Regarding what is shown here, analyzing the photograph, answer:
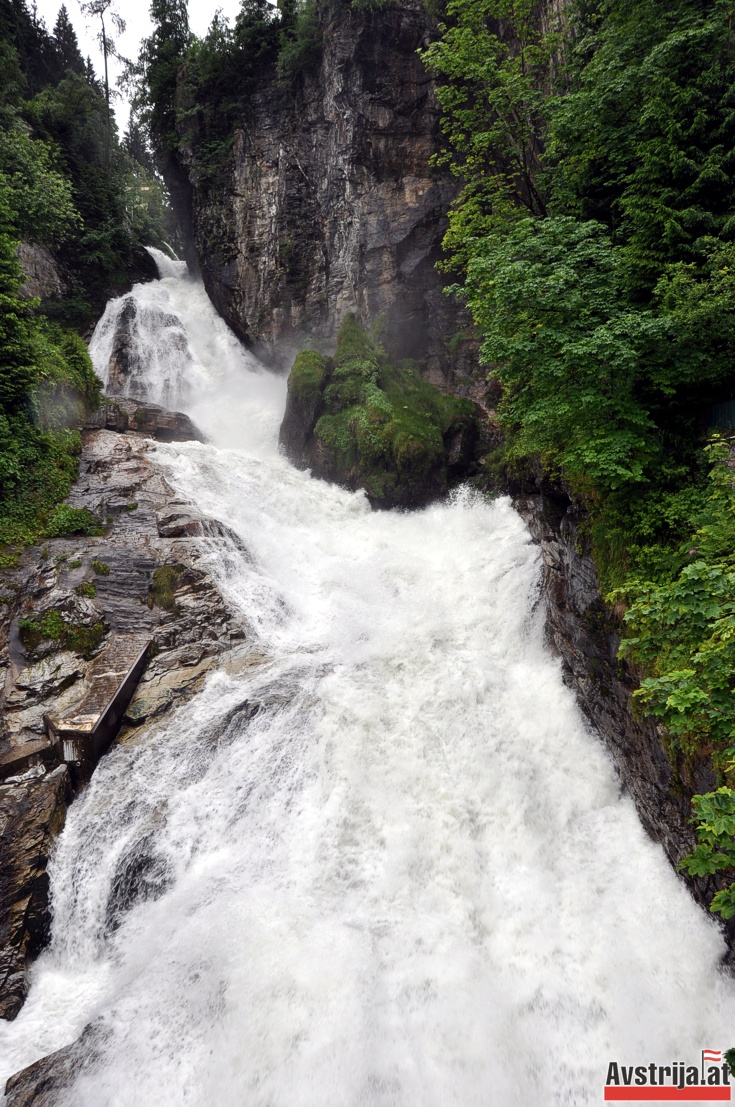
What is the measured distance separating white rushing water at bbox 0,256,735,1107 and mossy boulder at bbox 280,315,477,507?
7516mm

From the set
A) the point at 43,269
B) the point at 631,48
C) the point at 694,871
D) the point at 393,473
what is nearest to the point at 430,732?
the point at 694,871

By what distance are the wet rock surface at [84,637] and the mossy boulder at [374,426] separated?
6.40 m

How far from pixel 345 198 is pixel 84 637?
2065 centimetres

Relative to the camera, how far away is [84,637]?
10273 millimetres

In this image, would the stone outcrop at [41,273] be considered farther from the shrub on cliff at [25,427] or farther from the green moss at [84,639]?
the green moss at [84,639]

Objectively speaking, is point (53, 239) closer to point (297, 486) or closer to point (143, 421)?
point (143, 421)

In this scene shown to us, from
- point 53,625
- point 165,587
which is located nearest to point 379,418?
point 165,587

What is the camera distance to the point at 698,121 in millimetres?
8445

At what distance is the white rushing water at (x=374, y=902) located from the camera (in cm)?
592

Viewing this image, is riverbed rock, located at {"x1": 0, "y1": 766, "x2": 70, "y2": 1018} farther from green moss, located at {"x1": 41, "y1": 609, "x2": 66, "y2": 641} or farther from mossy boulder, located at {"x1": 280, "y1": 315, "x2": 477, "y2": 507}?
mossy boulder, located at {"x1": 280, "y1": 315, "x2": 477, "y2": 507}

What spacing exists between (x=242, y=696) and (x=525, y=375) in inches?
297

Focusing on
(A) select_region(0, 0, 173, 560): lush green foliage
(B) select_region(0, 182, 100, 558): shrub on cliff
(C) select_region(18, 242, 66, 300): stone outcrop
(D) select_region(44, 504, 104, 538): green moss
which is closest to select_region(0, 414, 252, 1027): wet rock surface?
(D) select_region(44, 504, 104, 538): green moss

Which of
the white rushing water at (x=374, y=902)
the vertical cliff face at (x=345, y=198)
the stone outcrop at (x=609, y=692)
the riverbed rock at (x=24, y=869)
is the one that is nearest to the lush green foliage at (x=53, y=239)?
the riverbed rock at (x=24, y=869)

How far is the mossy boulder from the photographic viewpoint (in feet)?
59.3
